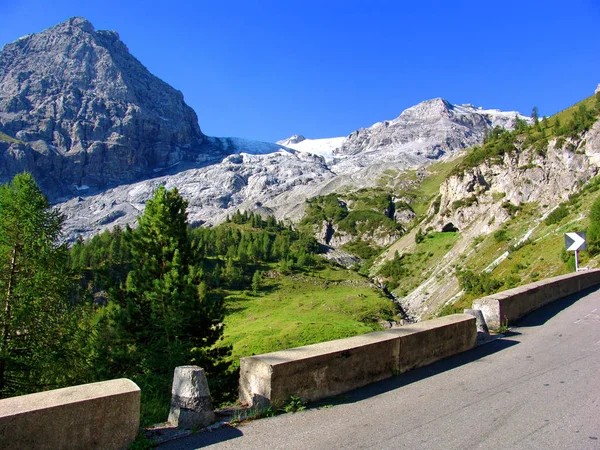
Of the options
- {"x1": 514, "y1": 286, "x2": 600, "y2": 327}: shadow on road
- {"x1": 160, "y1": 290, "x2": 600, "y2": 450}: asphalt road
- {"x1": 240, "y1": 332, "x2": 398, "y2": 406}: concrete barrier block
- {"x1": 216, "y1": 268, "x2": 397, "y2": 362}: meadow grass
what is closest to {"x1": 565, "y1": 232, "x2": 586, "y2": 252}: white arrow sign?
{"x1": 514, "y1": 286, "x2": 600, "y2": 327}: shadow on road

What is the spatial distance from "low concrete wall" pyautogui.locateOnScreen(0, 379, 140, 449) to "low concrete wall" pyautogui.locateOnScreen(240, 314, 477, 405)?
2.31 metres

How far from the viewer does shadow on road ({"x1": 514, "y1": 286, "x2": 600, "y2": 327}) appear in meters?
15.3

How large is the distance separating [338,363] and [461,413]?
96.4 inches

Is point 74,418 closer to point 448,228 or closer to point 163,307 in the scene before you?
point 163,307

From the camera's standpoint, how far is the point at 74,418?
5730 mm

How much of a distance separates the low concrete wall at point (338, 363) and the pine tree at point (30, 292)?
1375 centimetres

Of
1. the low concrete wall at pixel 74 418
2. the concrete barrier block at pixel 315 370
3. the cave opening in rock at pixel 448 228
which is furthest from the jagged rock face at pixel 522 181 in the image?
the low concrete wall at pixel 74 418

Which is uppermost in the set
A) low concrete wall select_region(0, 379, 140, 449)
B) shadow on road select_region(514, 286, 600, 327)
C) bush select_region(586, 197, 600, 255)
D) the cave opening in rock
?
the cave opening in rock

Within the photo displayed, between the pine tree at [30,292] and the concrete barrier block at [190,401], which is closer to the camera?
the concrete barrier block at [190,401]

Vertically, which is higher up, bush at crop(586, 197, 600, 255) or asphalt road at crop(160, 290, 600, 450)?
bush at crop(586, 197, 600, 255)

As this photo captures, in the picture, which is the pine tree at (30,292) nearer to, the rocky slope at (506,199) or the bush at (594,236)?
the bush at (594,236)

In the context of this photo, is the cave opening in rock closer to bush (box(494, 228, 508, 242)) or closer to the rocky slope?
the rocky slope

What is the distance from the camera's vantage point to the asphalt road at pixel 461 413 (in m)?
6.33

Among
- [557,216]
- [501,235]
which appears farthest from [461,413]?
[501,235]
